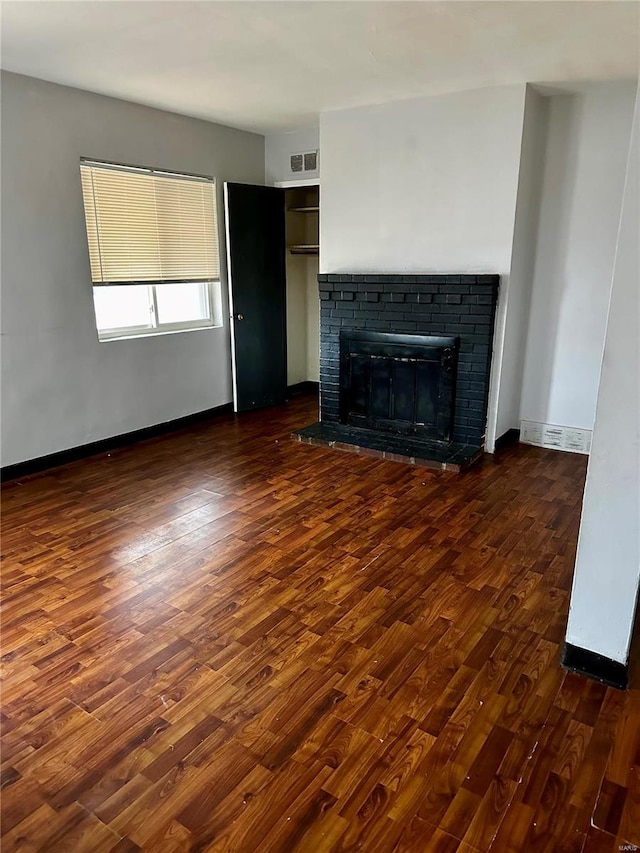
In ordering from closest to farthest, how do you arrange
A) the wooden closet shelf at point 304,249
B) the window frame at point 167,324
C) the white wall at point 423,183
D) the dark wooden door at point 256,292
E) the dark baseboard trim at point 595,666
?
the dark baseboard trim at point 595,666 < the white wall at point 423,183 < the window frame at point 167,324 < the dark wooden door at point 256,292 < the wooden closet shelf at point 304,249

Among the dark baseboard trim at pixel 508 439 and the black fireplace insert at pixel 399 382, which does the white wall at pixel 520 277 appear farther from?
the black fireplace insert at pixel 399 382

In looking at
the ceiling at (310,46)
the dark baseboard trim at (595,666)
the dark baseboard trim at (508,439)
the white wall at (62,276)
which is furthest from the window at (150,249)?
the dark baseboard trim at (595,666)

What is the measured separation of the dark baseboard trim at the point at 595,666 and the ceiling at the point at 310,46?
8.80 ft

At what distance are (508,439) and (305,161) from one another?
3.07 m

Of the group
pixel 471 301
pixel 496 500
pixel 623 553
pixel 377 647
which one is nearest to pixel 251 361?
pixel 471 301

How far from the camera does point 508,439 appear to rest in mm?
4555

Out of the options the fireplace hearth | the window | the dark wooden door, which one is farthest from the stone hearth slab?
the window

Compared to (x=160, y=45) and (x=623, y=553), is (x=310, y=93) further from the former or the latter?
(x=623, y=553)

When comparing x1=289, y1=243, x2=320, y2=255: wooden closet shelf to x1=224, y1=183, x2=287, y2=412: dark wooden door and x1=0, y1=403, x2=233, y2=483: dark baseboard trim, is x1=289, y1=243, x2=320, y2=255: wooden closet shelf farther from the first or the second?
x1=0, y1=403, x2=233, y2=483: dark baseboard trim

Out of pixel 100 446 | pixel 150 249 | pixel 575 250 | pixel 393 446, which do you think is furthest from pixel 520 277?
pixel 100 446

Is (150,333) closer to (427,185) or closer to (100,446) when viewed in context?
(100,446)

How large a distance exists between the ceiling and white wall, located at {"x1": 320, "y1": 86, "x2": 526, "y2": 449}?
0.17 meters

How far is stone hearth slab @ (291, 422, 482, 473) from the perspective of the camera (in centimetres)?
405

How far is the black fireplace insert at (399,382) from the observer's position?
4266mm
